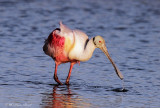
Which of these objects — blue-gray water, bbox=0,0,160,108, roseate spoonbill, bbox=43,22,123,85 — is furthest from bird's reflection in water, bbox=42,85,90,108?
roseate spoonbill, bbox=43,22,123,85

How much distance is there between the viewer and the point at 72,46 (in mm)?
9305

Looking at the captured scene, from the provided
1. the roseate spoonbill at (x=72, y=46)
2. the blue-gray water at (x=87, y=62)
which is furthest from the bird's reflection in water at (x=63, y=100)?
the roseate spoonbill at (x=72, y=46)

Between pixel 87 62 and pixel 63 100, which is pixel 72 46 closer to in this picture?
pixel 63 100

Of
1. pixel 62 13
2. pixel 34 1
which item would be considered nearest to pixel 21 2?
pixel 34 1

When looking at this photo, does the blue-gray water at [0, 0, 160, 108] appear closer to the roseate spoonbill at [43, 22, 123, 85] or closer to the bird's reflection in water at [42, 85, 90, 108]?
the bird's reflection in water at [42, 85, 90, 108]

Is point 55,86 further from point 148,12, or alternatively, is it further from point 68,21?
point 148,12

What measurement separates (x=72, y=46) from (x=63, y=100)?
1484mm

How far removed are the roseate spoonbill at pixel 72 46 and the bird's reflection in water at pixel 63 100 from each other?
2.34 ft

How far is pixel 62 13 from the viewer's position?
1873 centimetres

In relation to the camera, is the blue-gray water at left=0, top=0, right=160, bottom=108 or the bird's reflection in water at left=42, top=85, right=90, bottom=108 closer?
the bird's reflection in water at left=42, top=85, right=90, bottom=108

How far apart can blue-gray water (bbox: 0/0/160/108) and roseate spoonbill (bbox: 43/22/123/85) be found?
518mm

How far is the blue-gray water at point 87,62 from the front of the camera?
27.2 ft

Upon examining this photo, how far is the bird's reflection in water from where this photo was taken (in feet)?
→ 25.5

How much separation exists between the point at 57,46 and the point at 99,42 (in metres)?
0.89
